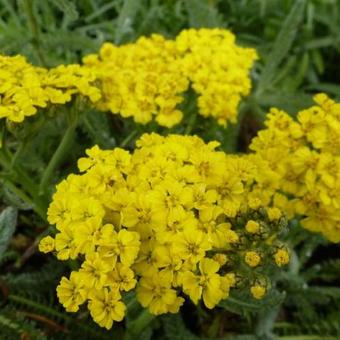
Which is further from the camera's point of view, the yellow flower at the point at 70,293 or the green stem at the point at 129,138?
the green stem at the point at 129,138

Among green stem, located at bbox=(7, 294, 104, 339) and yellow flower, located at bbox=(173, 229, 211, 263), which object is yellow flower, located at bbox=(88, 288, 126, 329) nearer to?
yellow flower, located at bbox=(173, 229, 211, 263)

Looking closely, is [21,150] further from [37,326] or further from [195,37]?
[195,37]

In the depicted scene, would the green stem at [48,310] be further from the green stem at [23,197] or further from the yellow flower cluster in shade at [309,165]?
the yellow flower cluster in shade at [309,165]

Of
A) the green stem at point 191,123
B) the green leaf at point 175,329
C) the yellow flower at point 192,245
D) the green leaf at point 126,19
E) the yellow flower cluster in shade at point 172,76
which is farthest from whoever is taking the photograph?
the green leaf at point 126,19

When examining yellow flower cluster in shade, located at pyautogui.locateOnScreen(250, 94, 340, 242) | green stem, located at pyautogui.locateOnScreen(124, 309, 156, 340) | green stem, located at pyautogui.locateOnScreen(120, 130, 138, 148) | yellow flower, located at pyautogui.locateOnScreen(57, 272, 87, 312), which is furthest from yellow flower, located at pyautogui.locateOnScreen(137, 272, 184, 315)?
green stem, located at pyautogui.locateOnScreen(120, 130, 138, 148)

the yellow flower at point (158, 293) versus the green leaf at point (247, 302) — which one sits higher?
the yellow flower at point (158, 293)

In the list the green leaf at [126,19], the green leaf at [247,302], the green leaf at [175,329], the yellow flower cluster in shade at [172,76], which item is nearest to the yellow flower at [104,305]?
Answer: the green leaf at [247,302]
